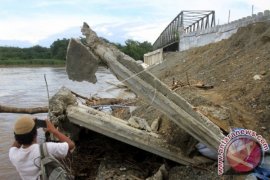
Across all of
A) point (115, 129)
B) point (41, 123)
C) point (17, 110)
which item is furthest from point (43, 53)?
point (41, 123)

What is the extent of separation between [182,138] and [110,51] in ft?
5.16

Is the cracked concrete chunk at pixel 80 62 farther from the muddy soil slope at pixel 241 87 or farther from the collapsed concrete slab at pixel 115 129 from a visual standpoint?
the muddy soil slope at pixel 241 87

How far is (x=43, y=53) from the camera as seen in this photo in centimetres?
9456

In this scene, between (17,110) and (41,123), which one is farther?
(17,110)

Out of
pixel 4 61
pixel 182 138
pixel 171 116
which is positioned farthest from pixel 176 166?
pixel 4 61

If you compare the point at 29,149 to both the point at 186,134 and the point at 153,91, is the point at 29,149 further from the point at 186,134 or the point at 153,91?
the point at 186,134

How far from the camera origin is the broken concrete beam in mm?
5828

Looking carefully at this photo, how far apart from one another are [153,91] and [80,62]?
1181 millimetres

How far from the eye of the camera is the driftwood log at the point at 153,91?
5.33 metres

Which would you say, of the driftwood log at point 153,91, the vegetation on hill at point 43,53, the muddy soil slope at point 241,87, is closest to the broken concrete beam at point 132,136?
the driftwood log at point 153,91

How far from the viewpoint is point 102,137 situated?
684 centimetres

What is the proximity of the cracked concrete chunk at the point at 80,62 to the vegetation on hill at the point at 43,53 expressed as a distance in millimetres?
61305

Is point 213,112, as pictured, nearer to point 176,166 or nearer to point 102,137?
point 176,166

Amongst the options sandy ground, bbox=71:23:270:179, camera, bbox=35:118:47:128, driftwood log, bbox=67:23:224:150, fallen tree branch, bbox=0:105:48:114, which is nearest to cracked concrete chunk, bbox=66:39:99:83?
driftwood log, bbox=67:23:224:150
